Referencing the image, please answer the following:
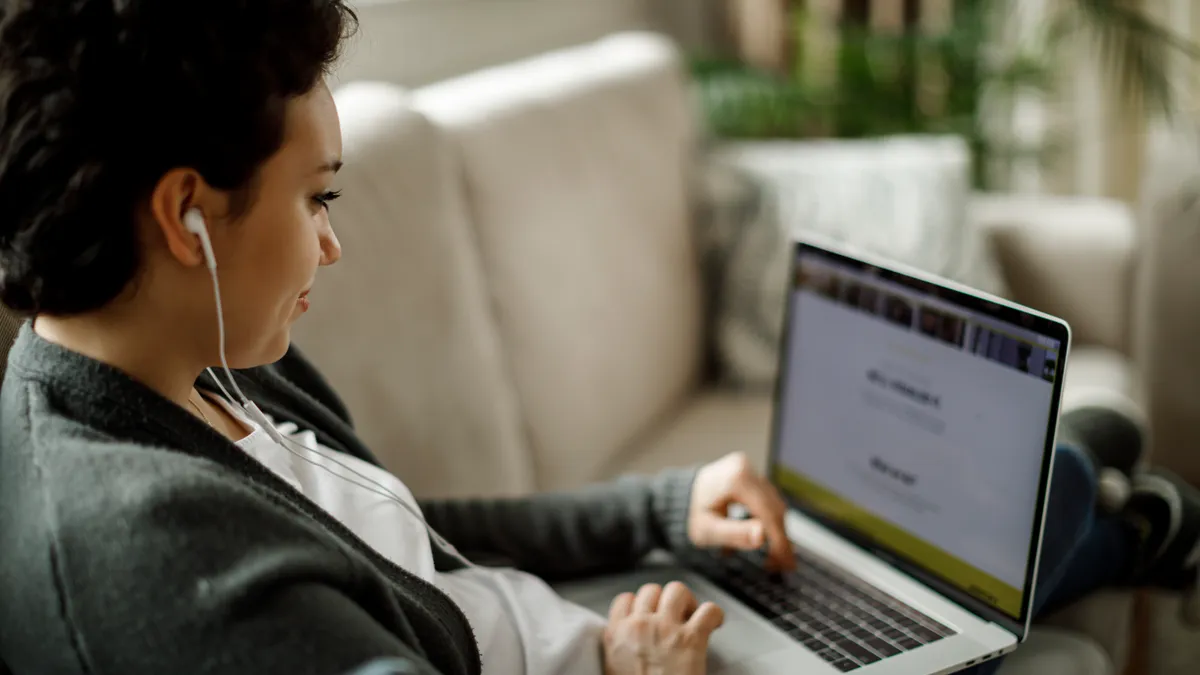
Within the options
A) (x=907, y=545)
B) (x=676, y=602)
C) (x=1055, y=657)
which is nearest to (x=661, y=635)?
(x=676, y=602)

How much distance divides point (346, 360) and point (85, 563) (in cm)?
55

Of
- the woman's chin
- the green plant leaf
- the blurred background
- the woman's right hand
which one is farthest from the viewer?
the green plant leaf

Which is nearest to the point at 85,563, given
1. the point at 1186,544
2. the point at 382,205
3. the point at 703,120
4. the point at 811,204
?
the point at 382,205

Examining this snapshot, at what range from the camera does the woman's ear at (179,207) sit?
658 mm

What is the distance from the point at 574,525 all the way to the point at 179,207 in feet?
1.92

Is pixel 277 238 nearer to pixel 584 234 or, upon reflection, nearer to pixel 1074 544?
pixel 1074 544

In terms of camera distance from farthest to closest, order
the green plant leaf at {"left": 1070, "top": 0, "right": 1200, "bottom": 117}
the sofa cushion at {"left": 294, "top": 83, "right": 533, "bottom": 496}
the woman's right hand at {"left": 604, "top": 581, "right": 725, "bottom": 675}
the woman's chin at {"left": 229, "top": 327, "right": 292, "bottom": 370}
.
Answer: the green plant leaf at {"left": 1070, "top": 0, "right": 1200, "bottom": 117} < the sofa cushion at {"left": 294, "top": 83, "right": 533, "bottom": 496} < the woman's right hand at {"left": 604, "top": 581, "right": 725, "bottom": 675} < the woman's chin at {"left": 229, "top": 327, "right": 292, "bottom": 370}

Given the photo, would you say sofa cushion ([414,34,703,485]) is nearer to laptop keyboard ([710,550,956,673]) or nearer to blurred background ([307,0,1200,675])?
blurred background ([307,0,1200,675])

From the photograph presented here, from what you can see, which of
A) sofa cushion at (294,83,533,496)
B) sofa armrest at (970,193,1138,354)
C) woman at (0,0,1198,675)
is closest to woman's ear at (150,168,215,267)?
woman at (0,0,1198,675)

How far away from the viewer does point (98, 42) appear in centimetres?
62

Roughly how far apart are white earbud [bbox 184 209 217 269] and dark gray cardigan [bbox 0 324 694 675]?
93mm

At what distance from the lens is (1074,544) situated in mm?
→ 1106

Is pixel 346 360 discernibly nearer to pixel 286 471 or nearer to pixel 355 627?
pixel 286 471

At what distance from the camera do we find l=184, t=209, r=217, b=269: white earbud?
67cm
